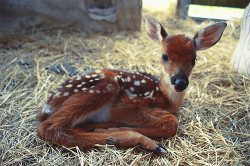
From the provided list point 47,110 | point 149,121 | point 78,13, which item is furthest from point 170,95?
point 78,13

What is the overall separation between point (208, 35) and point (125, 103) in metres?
1.18

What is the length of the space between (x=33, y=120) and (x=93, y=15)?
140 inches

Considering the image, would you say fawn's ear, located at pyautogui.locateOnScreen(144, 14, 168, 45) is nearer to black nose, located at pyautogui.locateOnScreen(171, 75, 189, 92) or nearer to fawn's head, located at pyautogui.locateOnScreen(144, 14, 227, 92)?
fawn's head, located at pyautogui.locateOnScreen(144, 14, 227, 92)

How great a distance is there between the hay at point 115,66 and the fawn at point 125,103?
0.38 ft

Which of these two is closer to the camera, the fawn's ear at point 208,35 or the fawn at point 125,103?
the fawn at point 125,103

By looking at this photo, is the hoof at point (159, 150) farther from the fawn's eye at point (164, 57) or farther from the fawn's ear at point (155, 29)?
the fawn's ear at point (155, 29)

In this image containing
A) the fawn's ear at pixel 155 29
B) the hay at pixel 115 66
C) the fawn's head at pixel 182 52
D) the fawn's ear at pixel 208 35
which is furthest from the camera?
the fawn's ear at pixel 155 29

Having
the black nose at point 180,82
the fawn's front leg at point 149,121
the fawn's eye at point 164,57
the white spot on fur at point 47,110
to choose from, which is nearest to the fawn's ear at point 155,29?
the fawn's eye at point 164,57

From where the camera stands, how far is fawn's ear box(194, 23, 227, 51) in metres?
2.18

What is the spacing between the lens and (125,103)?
2262 mm

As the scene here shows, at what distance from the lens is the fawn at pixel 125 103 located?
6.23 ft

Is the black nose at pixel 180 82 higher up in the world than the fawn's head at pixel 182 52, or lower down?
lower down

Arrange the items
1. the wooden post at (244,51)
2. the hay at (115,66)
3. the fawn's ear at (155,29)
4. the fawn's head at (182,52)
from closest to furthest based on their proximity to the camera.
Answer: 1. the hay at (115,66)
2. the fawn's head at (182,52)
3. the fawn's ear at (155,29)
4. the wooden post at (244,51)

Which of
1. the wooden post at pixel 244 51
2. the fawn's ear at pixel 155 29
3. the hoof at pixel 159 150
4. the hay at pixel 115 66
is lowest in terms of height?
the hay at pixel 115 66
